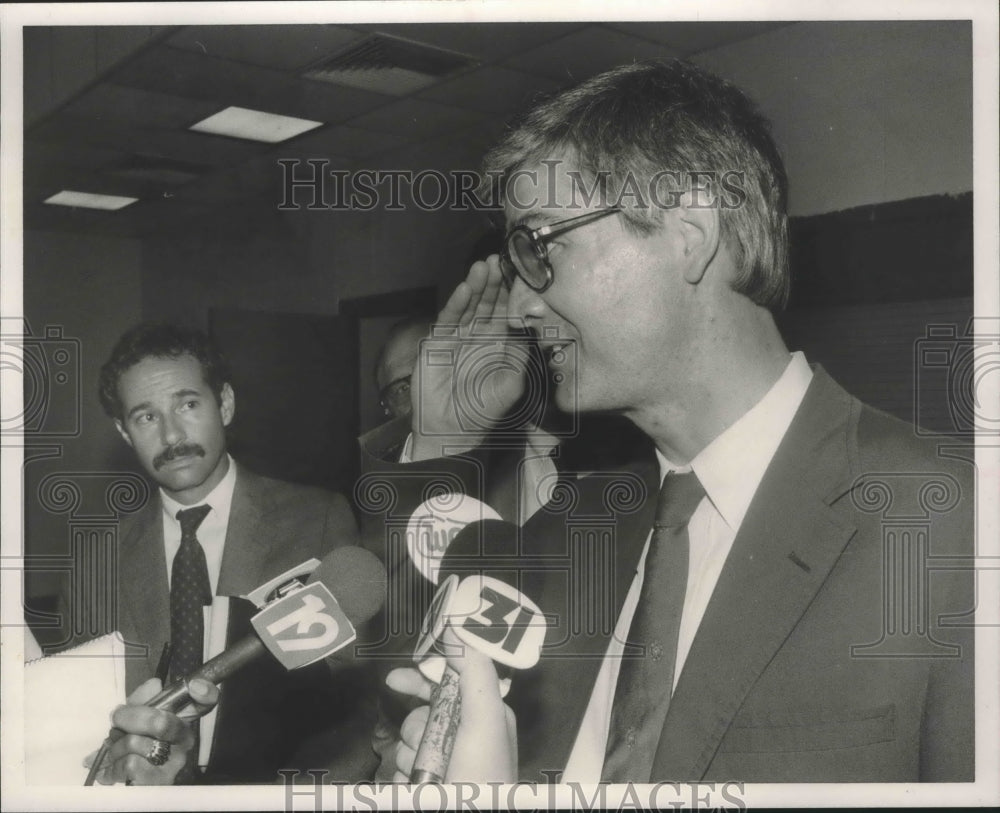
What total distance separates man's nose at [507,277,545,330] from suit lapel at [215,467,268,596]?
575 mm

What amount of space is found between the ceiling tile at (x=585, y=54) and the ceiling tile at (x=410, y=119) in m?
0.16

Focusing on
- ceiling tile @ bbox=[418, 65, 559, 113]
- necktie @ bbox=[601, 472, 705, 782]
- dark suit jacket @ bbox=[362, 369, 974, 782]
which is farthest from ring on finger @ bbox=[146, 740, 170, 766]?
ceiling tile @ bbox=[418, 65, 559, 113]

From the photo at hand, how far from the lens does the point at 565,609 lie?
170 cm

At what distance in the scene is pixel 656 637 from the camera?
1588mm

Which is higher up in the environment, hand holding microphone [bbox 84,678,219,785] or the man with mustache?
the man with mustache

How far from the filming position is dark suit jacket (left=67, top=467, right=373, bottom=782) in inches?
66.7

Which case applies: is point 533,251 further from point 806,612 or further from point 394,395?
point 806,612

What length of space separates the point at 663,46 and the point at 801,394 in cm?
69

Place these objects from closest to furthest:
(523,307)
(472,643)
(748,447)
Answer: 1. (472,643)
2. (748,447)
3. (523,307)

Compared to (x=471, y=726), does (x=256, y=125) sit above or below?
above

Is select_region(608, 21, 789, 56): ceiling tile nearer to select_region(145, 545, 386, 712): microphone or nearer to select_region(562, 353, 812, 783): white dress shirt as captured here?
select_region(562, 353, 812, 783): white dress shirt

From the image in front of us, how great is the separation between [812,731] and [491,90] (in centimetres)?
128

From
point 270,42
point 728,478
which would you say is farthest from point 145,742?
point 270,42

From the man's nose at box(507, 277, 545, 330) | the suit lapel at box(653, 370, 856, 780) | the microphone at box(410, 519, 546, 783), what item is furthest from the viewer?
the man's nose at box(507, 277, 545, 330)
